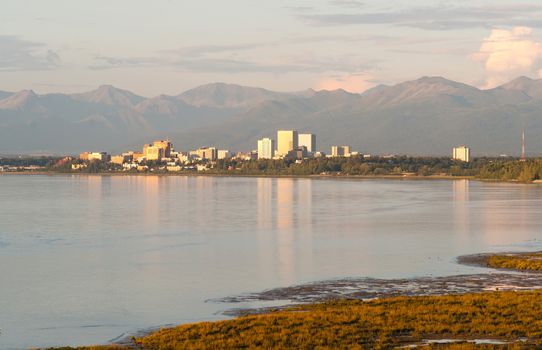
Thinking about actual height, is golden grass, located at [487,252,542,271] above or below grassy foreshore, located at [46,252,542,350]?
below

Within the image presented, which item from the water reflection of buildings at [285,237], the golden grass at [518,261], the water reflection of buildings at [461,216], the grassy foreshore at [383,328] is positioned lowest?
the water reflection of buildings at [461,216]

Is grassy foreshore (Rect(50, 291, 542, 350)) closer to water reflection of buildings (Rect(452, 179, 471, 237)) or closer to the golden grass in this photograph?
the golden grass

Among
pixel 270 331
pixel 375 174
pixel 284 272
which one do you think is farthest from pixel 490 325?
pixel 375 174

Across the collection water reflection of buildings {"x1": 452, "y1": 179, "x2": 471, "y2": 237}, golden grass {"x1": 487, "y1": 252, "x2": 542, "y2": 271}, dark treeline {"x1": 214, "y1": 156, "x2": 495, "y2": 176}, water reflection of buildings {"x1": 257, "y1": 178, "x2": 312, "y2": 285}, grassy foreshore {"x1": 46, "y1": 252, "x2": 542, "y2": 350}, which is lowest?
water reflection of buildings {"x1": 452, "y1": 179, "x2": 471, "y2": 237}

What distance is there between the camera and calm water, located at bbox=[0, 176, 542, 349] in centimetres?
2277

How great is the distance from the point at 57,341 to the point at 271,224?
3297 centimetres

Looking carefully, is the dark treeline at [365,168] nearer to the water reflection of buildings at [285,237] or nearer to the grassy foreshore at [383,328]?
the water reflection of buildings at [285,237]

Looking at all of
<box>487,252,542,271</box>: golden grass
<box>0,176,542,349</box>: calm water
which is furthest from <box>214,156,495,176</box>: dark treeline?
<box>487,252,542,271</box>: golden grass

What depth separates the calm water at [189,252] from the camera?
74.7 ft

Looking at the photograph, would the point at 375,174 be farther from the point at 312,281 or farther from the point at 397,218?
the point at 312,281

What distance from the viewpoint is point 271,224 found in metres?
52.1

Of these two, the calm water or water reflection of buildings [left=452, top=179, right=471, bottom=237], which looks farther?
water reflection of buildings [left=452, top=179, right=471, bottom=237]

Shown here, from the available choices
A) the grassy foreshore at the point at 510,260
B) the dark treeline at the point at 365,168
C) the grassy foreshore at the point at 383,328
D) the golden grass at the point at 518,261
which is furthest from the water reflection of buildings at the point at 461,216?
the dark treeline at the point at 365,168

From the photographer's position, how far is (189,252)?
3669 cm
